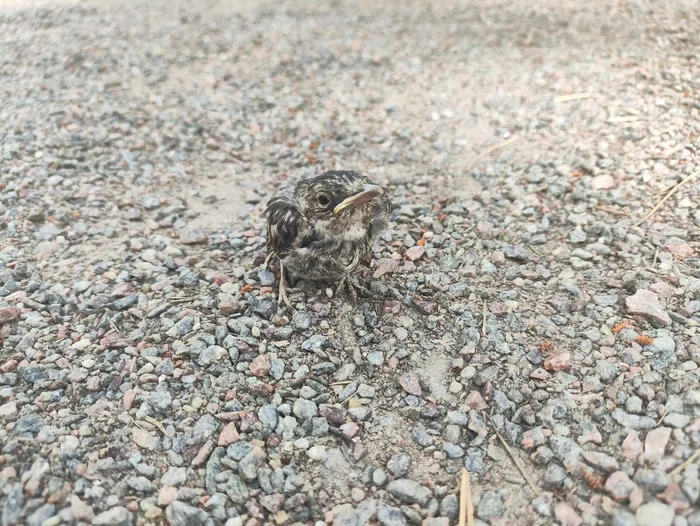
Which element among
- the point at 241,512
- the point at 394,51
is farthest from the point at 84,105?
the point at 241,512

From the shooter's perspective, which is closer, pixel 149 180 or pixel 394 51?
pixel 149 180

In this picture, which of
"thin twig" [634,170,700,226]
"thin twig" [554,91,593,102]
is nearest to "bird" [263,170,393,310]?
"thin twig" [634,170,700,226]

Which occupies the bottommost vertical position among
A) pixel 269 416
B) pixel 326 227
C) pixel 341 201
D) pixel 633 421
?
pixel 633 421

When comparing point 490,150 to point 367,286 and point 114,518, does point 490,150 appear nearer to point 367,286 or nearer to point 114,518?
point 367,286

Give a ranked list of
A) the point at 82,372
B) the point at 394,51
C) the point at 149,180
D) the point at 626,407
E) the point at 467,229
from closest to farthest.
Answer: the point at 626,407
the point at 82,372
the point at 467,229
the point at 149,180
the point at 394,51

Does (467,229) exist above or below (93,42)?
below

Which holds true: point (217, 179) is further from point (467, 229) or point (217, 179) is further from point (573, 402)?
point (573, 402)

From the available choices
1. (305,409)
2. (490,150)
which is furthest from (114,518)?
(490,150)

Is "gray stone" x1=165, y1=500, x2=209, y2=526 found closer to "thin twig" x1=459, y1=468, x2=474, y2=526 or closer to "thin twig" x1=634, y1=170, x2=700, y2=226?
"thin twig" x1=459, y1=468, x2=474, y2=526
